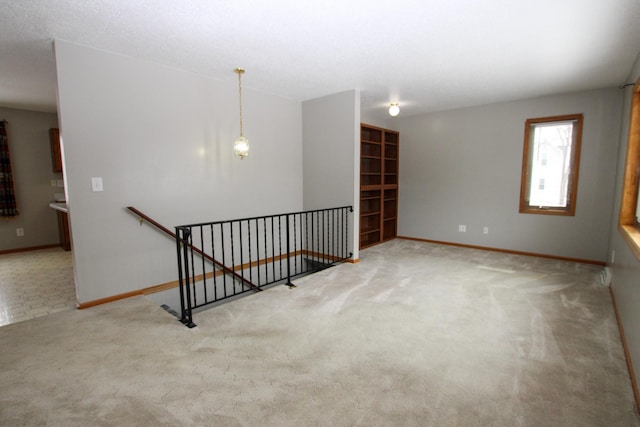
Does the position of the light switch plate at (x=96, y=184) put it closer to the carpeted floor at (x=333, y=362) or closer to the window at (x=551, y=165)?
the carpeted floor at (x=333, y=362)

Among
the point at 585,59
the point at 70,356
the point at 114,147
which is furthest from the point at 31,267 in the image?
the point at 585,59

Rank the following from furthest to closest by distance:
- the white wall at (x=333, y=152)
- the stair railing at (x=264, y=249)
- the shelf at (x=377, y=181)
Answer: the shelf at (x=377, y=181) < the white wall at (x=333, y=152) < the stair railing at (x=264, y=249)

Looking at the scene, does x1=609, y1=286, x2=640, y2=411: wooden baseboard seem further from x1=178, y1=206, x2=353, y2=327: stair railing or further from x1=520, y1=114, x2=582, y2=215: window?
x1=178, y1=206, x2=353, y2=327: stair railing

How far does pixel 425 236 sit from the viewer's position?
20.0ft

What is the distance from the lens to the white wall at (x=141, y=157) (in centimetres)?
290

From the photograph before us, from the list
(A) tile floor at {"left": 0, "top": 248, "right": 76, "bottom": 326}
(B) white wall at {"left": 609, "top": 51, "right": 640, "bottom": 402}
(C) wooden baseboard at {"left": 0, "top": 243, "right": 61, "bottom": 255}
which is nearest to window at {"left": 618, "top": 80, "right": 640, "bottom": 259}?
(B) white wall at {"left": 609, "top": 51, "right": 640, "bottom": 402}

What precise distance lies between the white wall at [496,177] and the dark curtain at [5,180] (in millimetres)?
6998

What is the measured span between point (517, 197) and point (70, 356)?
5886 mm

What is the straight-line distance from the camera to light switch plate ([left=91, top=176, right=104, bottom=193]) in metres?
3.00

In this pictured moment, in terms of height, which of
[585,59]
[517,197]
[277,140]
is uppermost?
[585,59]

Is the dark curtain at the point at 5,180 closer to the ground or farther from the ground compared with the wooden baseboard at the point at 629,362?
farther from the ground

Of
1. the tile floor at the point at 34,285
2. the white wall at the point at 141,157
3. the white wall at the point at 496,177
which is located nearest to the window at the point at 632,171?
the white wall at the point at 496,177

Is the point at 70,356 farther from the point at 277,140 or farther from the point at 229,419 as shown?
the point at 277,140

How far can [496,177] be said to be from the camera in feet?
17.0
